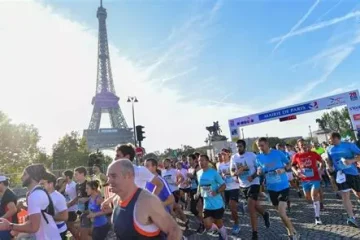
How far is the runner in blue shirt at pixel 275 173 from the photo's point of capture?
6.35 metres

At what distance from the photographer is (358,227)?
6.64m

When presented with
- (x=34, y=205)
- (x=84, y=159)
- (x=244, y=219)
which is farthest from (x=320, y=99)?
(x=84, y=159)

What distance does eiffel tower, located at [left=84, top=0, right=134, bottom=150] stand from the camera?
254 ft

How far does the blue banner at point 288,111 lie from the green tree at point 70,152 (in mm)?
40603

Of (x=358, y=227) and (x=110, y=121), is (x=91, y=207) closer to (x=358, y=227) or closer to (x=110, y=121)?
(x=358, y=227)

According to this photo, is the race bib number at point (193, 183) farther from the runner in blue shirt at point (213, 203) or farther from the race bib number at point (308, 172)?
the runner in blue shirt at point (213, 203)

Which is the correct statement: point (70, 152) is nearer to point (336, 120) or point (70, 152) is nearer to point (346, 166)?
point (346, 166)

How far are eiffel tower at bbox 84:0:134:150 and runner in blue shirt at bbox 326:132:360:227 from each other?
72.0 meters

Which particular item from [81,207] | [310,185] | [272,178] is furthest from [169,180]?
[272,178]

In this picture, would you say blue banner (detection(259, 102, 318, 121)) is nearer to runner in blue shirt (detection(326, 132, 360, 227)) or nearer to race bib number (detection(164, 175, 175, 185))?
race bib number (detection(164, 175, 175, 185))

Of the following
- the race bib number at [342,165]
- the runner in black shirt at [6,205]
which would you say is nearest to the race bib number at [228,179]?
the race bib number at [342,165]

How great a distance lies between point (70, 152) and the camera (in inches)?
2330

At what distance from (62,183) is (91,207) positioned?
343 cm

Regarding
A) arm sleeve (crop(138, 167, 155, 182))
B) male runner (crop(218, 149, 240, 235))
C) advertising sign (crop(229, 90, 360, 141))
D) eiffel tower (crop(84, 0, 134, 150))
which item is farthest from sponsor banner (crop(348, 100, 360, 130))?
eiffel tower (crop(84, 0, 134, 150))
